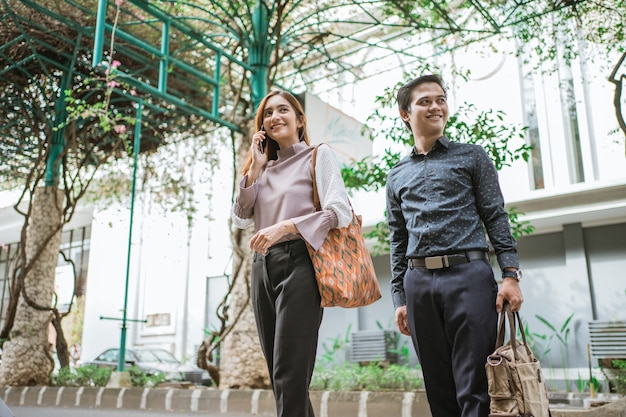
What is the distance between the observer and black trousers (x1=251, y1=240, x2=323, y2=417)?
201 centimetres

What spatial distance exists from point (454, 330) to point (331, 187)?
0.69m

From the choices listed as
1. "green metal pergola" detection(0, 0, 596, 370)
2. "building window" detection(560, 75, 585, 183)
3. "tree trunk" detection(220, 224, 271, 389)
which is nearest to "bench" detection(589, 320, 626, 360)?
"building window" detection(560, 75, 585, 183)

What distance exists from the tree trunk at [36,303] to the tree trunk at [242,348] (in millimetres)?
3833

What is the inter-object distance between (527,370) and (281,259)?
3.03ft

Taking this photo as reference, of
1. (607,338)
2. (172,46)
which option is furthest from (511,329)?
(607,338)

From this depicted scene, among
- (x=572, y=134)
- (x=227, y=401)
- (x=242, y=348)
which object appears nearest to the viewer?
(x=227, y=401)

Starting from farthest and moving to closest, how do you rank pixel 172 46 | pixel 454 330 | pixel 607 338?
pixel 607 338, pixel 172 46, pixel 454 330

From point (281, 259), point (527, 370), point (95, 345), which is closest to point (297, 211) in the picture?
point (281, 259)

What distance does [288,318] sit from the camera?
204 centimetres

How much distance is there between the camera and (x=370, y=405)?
4.55 m

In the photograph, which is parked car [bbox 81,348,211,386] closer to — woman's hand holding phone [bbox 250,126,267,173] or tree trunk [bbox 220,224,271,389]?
tree trunk [bbox 220,224,271,389]

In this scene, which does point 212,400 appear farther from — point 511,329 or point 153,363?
point 153,363

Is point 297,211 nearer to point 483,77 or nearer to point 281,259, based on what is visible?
point 281,259

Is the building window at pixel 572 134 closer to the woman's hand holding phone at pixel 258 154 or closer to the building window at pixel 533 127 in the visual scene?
the building window at pixel 533 127
